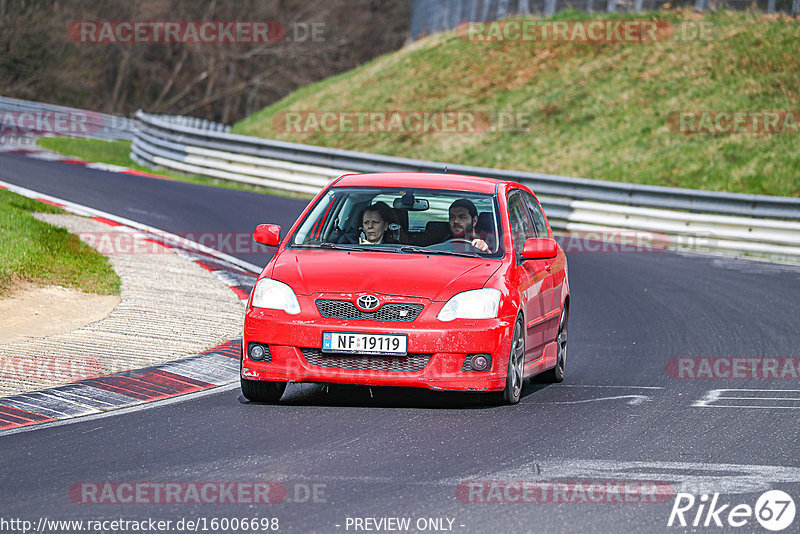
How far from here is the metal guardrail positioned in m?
35.4

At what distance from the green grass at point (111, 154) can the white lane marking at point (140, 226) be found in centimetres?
605

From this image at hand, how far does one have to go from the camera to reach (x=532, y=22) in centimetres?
3978

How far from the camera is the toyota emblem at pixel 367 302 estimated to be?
8062 mm

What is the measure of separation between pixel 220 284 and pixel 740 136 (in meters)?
19.3

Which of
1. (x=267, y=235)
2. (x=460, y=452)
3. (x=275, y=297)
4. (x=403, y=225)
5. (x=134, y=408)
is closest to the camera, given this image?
(x=460, y=452)

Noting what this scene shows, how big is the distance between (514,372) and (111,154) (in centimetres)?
2486

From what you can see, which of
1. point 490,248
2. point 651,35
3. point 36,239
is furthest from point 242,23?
point 490,248

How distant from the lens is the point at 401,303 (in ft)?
26.5

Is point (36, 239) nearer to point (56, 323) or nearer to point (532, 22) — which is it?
point (56, 323)

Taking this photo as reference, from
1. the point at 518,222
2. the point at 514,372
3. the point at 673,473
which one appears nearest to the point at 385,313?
the point at 514,372

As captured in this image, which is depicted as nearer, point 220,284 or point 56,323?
point 56,323

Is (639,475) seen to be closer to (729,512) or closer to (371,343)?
(729,512)

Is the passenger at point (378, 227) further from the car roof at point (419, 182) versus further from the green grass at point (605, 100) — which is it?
the green grass at point (605, 100)

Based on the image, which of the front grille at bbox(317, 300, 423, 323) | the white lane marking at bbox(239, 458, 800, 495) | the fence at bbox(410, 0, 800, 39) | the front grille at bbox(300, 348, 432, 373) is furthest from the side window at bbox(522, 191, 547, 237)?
the fence at bbox(410, 0, 800, 39)
